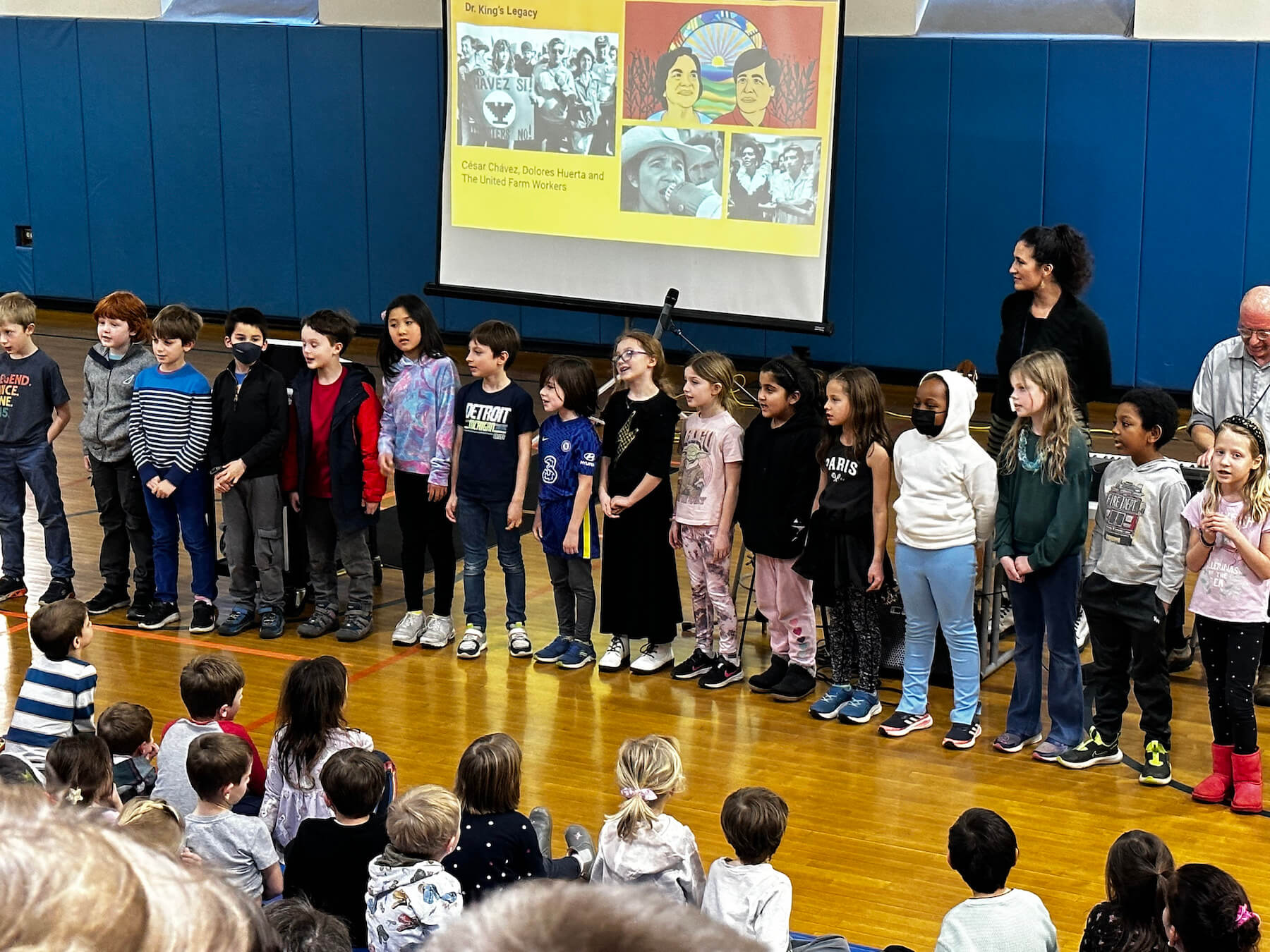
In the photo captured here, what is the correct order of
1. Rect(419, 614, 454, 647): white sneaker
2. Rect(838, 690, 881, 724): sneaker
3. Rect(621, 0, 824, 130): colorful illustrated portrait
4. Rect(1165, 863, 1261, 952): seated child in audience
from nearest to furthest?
Rect(1165, 863, 1261, 952): seated child in audience, Rect(838, 690, 881, 724): sneaker, Rect(419, 614, 454, 647): white sneaker, Rect(621, 0, 824, 130): colorful illustrated portrait

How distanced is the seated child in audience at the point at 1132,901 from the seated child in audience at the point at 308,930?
1558 millimetres

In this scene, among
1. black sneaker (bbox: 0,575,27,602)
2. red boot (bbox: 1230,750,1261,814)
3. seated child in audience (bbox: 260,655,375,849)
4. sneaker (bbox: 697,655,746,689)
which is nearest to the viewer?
seated child in audience (bbox: 260,655,375,849)

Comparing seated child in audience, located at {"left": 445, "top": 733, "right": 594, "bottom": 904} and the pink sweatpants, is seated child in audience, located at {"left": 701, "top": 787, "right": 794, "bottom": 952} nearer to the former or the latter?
seated child in audience, located at {"left": 445, "top": 733, "right": 594, "bottom": 904}

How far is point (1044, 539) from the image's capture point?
4887 millimetres

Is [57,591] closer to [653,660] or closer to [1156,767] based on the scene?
[653,660]

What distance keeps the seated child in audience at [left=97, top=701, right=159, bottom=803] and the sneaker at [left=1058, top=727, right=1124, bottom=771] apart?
118 inches

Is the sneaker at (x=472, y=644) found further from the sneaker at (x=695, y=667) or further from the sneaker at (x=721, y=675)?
the sneaker at (x=721, y=675)

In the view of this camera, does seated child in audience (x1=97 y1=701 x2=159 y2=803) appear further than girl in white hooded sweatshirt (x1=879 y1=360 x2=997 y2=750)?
No

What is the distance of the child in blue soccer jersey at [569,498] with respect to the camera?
5758 millimetres

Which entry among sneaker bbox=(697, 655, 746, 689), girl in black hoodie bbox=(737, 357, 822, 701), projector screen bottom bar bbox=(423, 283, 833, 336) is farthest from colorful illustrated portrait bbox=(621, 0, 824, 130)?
sneaker bbox=(697, 655, 746, 689)

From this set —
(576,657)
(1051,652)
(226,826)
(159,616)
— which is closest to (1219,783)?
(1051,652)

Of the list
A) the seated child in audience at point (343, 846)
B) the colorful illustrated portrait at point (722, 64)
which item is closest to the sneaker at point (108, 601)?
the seated child in audience at point (343, 846)

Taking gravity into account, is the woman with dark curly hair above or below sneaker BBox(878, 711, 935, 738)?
above

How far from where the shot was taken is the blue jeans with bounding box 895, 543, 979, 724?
509cm
